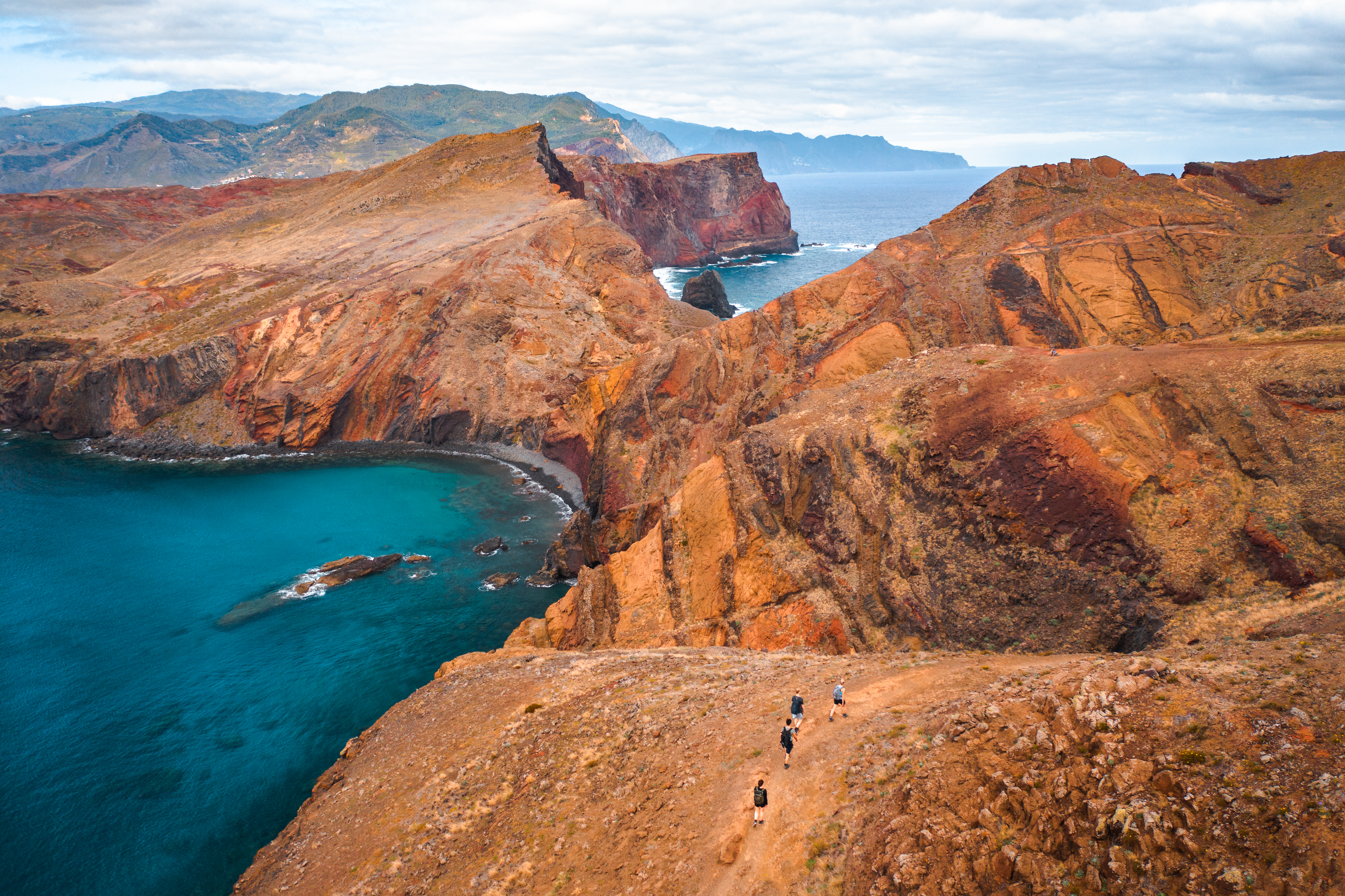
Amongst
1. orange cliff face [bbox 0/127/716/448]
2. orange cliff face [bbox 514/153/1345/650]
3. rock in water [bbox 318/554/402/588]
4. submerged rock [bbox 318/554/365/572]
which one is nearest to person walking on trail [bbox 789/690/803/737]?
orange cliff face [bbox 514/153/1345/650]

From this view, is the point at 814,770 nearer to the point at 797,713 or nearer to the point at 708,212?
the point at 797,713

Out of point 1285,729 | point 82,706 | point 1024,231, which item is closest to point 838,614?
point 1285,729

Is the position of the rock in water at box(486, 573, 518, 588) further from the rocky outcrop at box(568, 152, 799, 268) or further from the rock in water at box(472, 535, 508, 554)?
the rocky outcrop at box(568, 152, 799, 268)

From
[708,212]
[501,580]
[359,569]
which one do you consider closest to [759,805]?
[501,580]

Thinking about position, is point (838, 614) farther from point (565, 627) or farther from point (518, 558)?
point (518, 558)

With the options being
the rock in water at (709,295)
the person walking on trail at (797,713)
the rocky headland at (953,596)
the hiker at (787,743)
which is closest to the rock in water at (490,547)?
the rocky headland at (953,596)

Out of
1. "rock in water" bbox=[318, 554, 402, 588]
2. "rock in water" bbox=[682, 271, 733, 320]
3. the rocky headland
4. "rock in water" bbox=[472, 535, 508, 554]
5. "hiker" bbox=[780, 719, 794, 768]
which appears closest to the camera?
the rocky headland
